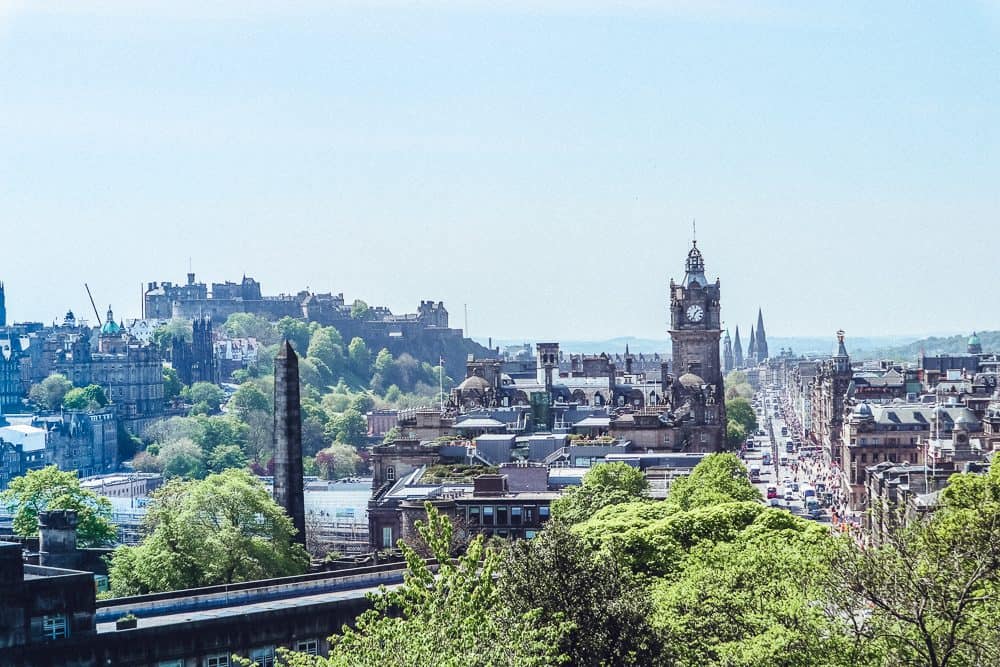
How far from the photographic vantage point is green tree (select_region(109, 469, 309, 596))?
6178cm

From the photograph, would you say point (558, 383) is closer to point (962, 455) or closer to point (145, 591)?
point (962, 455)

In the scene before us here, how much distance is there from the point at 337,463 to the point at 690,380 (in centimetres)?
5004

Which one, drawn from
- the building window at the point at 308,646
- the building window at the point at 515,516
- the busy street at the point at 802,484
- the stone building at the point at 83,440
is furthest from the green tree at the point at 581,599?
the stone building at the point at 83,440

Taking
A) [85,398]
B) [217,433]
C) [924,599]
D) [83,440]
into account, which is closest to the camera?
[924,599]

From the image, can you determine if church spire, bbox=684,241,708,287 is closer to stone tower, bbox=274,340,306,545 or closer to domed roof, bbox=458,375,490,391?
domed roof, bbox=458,375,490,391

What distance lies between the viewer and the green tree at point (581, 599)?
43250 mm

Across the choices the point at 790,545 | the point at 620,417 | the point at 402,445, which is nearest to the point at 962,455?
the point at 620,417

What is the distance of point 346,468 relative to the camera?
17188 centimetres

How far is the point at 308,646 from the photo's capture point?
52031 millimetres

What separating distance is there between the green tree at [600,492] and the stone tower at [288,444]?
1090 centimetres

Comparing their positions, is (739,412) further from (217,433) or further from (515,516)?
(515,516)

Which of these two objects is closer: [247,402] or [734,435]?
[734,435]

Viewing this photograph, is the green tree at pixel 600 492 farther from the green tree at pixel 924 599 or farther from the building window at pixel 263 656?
the green tree at pixel 924 599

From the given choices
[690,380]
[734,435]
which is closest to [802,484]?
[734,435]
